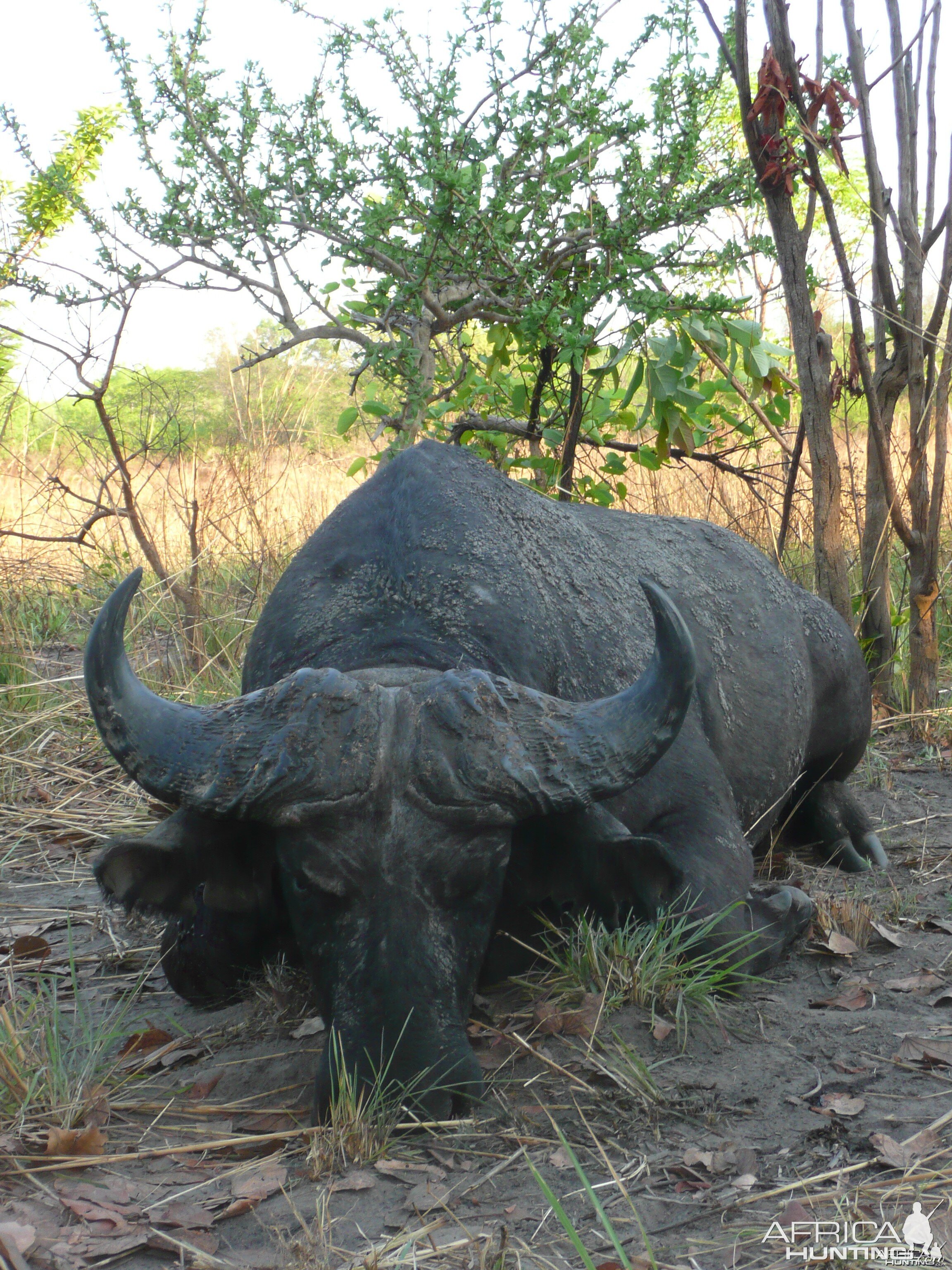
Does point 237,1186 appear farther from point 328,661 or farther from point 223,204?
point 223,204

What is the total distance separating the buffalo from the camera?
2350 millimetres

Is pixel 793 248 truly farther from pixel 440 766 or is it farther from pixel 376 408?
pixel 440 766

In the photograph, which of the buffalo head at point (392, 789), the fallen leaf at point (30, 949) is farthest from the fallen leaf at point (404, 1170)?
the fallen leaf at point (30, 949)

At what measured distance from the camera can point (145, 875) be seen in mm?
2637

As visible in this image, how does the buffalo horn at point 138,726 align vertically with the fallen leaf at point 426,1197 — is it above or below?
above

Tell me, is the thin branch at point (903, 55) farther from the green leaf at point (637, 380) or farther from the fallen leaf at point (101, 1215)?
the fallen leaf at point (101, 1215)

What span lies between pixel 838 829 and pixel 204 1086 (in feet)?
9.17

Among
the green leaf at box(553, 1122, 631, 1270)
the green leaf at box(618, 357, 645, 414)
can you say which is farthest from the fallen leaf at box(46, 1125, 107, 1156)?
the green leaf at box(618, 357, 645, 414)

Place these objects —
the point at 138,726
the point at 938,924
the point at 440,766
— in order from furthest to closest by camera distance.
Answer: the point at 938,924 → the point at 138,726 → the point at 440,766

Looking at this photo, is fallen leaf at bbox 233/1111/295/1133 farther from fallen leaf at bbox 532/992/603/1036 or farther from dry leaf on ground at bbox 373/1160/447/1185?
fallen leaf at bbox 532/992/603/1036

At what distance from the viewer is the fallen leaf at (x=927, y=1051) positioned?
2531 mm

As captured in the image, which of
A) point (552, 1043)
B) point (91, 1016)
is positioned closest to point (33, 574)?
point (91, 1016)

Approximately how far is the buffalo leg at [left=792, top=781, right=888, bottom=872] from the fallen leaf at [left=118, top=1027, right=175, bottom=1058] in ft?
8.42

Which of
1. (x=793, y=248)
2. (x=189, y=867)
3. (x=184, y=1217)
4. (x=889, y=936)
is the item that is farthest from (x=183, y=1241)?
(x=793, y=248)
